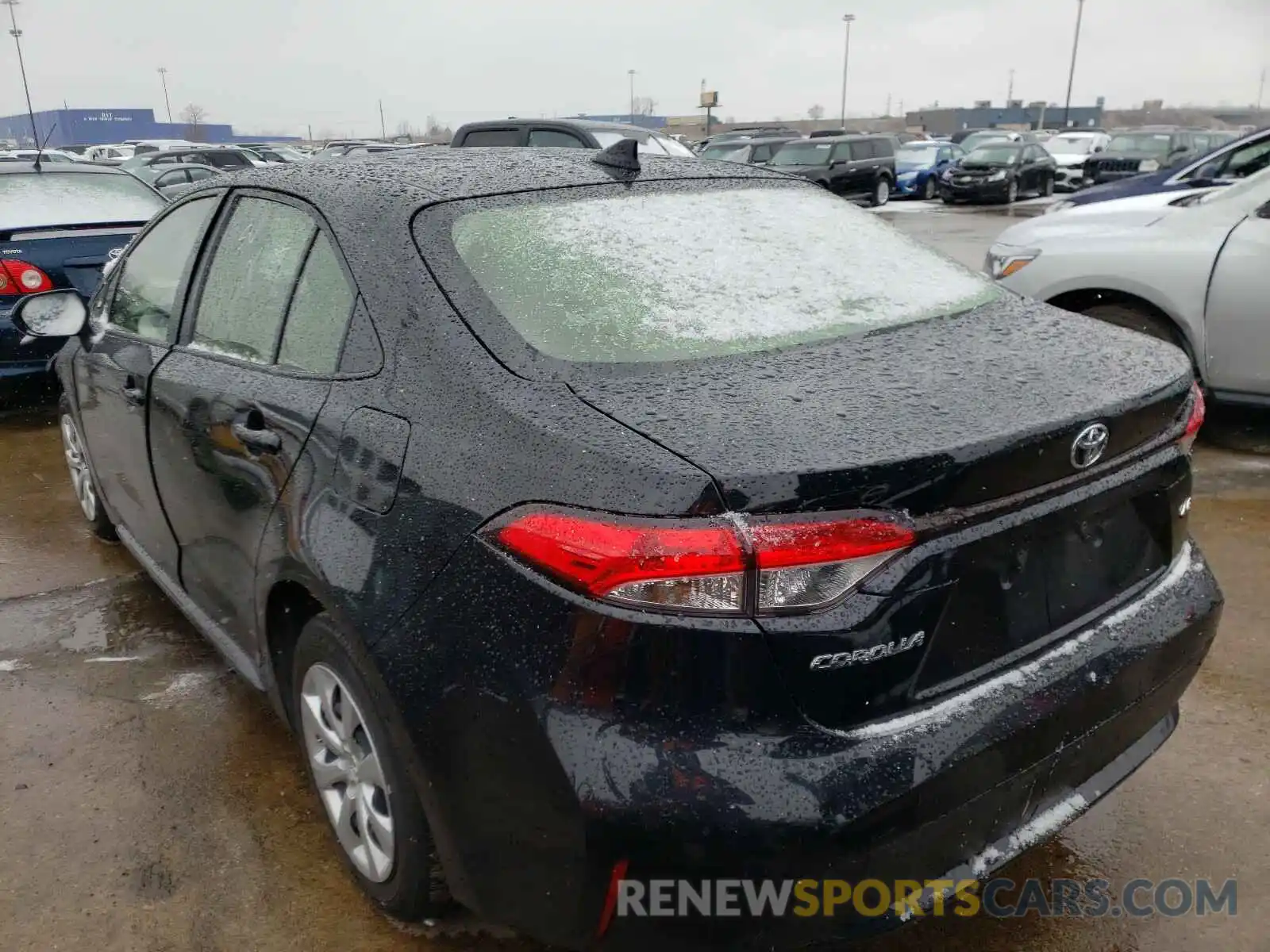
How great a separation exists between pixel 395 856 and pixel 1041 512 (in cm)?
143

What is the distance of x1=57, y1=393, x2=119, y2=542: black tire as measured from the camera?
412 cm

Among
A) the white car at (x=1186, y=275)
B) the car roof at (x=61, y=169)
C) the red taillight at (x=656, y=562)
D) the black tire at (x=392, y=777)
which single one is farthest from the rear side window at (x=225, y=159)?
the red taillight at (x=656, y=562)

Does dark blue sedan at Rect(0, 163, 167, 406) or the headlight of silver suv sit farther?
dark blue sedan at Rect(0, 163, 167, 406)

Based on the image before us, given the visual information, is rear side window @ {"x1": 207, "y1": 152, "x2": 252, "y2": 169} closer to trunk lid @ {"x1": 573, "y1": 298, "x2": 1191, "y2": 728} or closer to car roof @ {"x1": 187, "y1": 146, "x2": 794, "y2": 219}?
car roof @ {"x1": 187, "y1": 146, "x2": 794, "y2": 219}

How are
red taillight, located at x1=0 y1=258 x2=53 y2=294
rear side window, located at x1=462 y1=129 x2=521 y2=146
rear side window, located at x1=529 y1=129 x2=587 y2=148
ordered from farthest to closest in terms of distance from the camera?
rear side window, located at x1=462 y1=129 x2=521 y2=146, rear side window, located at x1=529 y1=129 x2=587 y2=148, red taillight, located at x1=0 y1=258 x2=53 y2=294

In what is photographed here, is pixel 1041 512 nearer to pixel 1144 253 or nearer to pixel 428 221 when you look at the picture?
pixel 428 221

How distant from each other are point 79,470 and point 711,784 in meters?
3.92

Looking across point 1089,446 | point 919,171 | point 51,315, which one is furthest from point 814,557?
point 919,171

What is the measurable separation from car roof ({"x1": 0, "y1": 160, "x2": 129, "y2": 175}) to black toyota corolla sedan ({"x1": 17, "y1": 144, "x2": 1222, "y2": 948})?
5.30 metres

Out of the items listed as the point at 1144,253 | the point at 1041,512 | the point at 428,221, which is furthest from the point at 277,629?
the point at 1144,253

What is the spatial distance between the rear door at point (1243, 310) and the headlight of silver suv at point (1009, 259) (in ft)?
3.02

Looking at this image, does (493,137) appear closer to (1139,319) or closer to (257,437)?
(1139,319)

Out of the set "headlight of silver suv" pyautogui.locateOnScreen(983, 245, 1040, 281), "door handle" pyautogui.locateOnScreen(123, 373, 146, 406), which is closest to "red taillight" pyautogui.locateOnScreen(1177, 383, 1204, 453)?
"door handle" pyautogui.locateOnScreen(123, 373, 146, 406)

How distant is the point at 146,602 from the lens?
388cm
